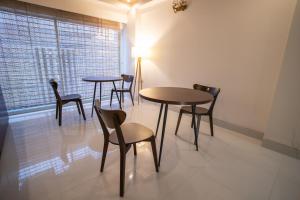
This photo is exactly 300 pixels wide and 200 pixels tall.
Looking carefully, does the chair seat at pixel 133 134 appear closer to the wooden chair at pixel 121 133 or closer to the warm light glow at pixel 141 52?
the wooden chair at pixel 121 133

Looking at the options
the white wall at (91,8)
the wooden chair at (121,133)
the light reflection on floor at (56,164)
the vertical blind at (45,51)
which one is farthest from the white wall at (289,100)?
the vertical blind at (45,51)

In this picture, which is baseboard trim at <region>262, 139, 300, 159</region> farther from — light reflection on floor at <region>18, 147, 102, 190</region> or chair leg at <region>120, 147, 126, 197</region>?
light reflection on floor at <region>18, 147, 102, 190</region>

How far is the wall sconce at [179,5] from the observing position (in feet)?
10.2

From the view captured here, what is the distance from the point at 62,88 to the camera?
12.2ft

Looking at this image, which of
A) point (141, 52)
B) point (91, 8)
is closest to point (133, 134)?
point (141, 52)

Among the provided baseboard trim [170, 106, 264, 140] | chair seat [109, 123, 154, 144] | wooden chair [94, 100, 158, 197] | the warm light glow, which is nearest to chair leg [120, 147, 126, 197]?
wooden chair [94, 100, 158, 197]

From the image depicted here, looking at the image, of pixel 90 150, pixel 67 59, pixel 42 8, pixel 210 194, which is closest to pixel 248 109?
pixel 210 194

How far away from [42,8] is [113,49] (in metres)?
1.77

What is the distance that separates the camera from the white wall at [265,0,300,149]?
191 cm

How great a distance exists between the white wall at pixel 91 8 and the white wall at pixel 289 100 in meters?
3.62

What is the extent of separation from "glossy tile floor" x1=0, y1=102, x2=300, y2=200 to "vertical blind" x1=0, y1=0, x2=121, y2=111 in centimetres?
105

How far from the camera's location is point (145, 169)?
173cm

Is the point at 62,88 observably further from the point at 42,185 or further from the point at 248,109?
the point at 248,109

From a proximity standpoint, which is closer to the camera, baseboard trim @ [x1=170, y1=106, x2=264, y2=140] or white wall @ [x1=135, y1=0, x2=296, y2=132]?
white wall @ [x1=135, y1=0, x2=296, y2=132]
